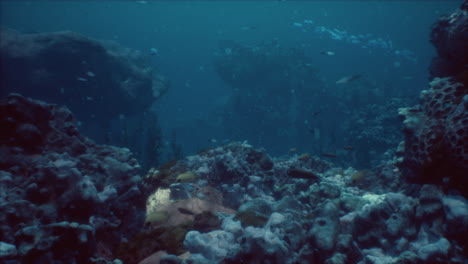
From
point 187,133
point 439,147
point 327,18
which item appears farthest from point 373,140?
point 327,18

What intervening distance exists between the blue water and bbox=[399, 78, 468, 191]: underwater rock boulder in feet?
31.0

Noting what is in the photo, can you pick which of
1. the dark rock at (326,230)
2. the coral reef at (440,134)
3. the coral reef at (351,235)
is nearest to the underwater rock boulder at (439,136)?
the coral reef at (440,134)

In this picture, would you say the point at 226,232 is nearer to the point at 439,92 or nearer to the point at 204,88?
the point at 439,92

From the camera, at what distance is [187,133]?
42188mm

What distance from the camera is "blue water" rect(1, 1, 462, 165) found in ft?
104

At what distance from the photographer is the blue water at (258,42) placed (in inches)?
1248

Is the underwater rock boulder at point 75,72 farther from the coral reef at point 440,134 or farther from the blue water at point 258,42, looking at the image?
the coral reef at point 440,134

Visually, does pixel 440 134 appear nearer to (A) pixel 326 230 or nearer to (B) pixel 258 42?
(A) pixel 326 230

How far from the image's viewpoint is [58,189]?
11.0 ft

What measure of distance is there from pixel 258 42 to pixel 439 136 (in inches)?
1340

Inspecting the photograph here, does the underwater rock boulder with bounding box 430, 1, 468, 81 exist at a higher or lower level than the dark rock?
higher

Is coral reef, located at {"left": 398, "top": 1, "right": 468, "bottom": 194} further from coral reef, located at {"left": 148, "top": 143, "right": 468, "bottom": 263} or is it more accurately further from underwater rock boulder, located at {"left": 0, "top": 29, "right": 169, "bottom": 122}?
underwater rock boulder, located at {"left": 0, "top": 29, "right": 169, "bottom": 122}

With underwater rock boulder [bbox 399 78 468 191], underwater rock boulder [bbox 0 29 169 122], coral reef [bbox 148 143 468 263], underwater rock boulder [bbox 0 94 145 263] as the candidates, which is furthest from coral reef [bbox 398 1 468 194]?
underwater rock boulder [bbox 0 29 169 122]

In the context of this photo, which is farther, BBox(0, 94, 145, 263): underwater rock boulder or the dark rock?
the dark rock
